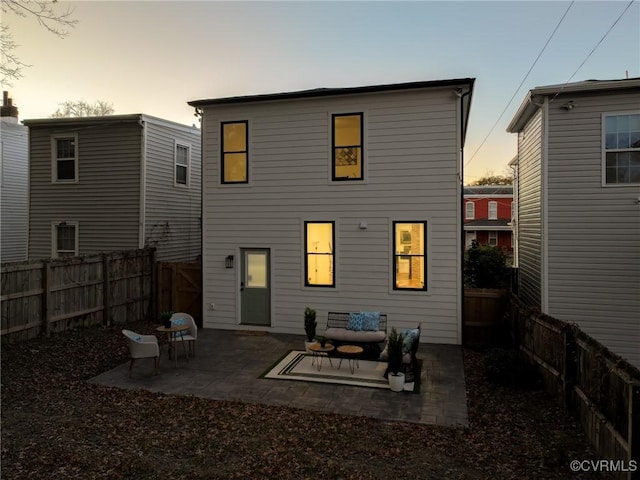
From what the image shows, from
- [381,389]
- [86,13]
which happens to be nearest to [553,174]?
[381,389]

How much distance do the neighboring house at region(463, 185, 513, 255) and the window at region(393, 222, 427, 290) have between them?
26566 millimetres

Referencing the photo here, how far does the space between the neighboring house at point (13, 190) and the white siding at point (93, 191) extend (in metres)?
3.47

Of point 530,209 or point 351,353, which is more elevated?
point 530,209

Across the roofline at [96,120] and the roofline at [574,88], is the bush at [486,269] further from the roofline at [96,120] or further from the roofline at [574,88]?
the roofline at [96,120]

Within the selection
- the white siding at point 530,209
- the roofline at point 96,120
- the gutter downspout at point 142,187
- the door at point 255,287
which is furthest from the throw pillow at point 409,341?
the roofline at point 96,120

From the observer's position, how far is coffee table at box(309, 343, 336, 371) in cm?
794

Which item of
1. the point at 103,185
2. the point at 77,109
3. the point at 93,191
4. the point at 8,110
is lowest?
the point at 93,191

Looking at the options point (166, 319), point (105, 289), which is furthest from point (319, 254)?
point (105, 289)

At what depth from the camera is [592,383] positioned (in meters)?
5.19

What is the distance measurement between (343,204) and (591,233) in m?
6.05

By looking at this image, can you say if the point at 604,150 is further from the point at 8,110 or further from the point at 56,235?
the point at 8,110

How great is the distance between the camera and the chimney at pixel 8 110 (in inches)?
730

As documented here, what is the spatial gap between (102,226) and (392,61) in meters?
12.3

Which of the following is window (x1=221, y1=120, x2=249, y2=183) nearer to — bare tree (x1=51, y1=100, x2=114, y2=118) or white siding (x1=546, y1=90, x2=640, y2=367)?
white siding (x1=546, y1=90, x2=640, y2=367)
